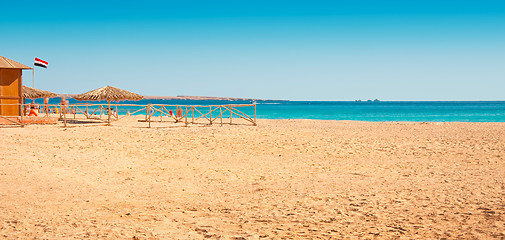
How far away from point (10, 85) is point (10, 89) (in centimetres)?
16

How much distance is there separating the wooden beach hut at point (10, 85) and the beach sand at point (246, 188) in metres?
5.64

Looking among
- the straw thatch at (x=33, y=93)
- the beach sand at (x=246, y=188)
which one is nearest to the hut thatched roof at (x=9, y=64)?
the beach sand at (x=246, y=188)

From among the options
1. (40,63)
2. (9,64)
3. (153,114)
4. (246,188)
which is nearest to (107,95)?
(9,64)

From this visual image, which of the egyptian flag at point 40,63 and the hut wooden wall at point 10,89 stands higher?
the egyptian flag at point 40,63

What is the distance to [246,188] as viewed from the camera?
296 inches

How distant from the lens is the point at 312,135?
14648mm

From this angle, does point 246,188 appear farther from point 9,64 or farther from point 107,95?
point 107,95

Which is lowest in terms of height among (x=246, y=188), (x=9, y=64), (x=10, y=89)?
(x=246, y=188)

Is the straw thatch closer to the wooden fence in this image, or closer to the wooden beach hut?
the wooden fence

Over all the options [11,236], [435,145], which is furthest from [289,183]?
[435,145]

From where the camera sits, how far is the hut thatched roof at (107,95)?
2033cm

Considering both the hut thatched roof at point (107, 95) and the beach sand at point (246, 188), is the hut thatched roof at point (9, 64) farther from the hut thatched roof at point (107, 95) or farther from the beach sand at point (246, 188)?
the beach sand at point (246, 188)

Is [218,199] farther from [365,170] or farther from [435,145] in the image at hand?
[435,145]

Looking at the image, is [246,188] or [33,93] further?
[33,93]
